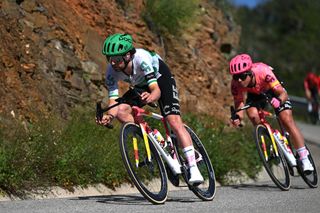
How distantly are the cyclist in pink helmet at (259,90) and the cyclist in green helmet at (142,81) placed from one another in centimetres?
174

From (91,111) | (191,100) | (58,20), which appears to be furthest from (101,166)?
(191,100)

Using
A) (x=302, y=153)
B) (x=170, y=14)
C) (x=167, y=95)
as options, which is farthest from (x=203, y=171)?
(x=170, y=14)

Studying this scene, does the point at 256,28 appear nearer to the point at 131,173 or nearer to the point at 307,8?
the point at 307,8

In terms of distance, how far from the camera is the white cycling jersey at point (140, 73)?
8.59 meters

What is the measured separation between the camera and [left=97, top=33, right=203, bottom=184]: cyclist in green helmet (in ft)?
27.7

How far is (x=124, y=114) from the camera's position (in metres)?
8.77

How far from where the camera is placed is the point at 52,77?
38.8ft

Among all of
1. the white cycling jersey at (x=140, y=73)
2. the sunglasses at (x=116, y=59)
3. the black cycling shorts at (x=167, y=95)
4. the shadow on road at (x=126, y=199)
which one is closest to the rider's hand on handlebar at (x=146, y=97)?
the white cycling jersey at (x=140, y=73)

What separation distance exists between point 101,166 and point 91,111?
1.79 m

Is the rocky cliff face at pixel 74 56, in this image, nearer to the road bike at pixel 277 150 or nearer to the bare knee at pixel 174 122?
the bare knee at pixel 174 122

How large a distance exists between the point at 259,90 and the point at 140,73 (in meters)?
2.78

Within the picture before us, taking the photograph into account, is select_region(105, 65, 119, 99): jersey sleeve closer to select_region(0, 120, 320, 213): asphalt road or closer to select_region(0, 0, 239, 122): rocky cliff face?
select_region(0, 120, 320, 213): asphalt road

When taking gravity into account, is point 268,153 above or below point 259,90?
below

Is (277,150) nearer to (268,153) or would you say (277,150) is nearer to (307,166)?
(268,153)
